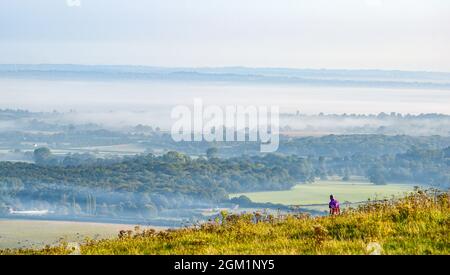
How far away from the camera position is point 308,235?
19297 millimetres

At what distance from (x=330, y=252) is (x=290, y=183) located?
6445 inches

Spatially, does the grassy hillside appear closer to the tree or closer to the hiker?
the hiker

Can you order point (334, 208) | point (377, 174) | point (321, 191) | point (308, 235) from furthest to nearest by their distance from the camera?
point (377, 174) < point (321, 191) < point (334, 208) < point (308, 235)

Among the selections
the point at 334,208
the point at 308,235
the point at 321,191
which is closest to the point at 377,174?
the point at 321,191

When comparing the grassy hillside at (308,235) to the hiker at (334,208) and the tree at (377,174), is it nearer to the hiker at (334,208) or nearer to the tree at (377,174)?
the hiker at (334,208)

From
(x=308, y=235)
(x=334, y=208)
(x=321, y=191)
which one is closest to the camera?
(x=308, y=235)

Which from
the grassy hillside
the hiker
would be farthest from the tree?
the grassy hillside

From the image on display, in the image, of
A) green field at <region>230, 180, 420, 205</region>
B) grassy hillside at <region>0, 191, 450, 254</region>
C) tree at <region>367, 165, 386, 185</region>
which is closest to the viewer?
grassy hillside at <region>0, 191, 450, 254</region>

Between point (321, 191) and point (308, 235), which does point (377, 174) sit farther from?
point (308, 235)

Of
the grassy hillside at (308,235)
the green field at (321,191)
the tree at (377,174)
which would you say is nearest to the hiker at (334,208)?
the grassy hillside at (308,235)

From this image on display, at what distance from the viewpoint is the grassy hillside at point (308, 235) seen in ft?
57.6

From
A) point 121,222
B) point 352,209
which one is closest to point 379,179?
point 121,222

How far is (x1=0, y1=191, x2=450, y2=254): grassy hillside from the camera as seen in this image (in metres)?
17.6
